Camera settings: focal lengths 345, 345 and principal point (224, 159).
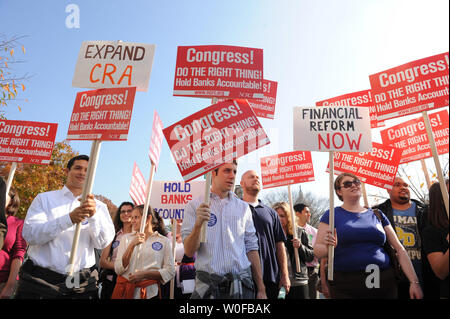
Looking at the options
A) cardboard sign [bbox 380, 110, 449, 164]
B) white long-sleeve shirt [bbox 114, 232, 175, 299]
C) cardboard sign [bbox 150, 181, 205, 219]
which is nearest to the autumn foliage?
cardboard sign [bbox 150, 181, 205, 219]

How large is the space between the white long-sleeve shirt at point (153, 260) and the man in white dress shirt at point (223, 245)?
138 cm

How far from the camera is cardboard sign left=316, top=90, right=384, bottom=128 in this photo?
19.3 feet

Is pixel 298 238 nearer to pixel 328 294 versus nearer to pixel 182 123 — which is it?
pixel 328 294

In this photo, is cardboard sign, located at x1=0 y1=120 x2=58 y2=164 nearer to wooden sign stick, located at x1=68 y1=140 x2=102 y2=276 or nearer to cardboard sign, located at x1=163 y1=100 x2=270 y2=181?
wooden sign stick, located at x1=68 y1=140 x2=102 y2=276

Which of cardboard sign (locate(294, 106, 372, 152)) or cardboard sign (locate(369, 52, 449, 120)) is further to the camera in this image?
cardboard sign (locate(294, 106, 372, 152))

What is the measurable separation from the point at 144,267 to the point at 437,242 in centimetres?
343

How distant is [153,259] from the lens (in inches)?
183

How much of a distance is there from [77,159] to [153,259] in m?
1.71

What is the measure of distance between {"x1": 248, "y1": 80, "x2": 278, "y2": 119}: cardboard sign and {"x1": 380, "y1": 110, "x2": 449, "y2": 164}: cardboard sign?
2.18 meters

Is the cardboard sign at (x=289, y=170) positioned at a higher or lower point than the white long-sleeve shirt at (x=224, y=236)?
higher

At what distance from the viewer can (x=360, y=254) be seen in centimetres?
369

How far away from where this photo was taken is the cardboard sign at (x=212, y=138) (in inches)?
145

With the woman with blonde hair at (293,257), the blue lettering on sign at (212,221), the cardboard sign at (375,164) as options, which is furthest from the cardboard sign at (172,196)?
the blue lettering on sign at (212,221)

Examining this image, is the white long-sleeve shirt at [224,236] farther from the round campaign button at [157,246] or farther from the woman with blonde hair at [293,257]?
the woman with blonde hair at [293,257]
